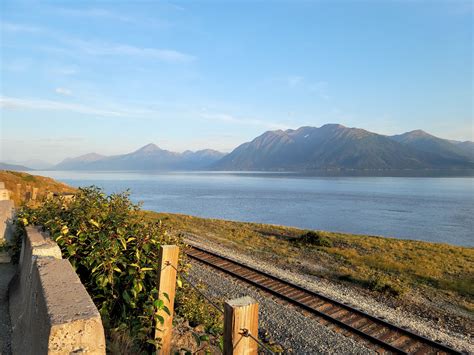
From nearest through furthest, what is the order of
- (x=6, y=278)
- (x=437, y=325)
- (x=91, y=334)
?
(x=91, y=334)
(x=6, y=278)
(x=437, y=325)

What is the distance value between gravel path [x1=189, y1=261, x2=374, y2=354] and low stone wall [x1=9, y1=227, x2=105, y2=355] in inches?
246

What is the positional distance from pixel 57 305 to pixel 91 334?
0.53m

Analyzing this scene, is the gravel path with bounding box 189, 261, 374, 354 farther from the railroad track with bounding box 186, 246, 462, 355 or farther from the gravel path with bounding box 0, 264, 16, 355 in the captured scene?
the gravel path with bounding box 0, 264, 16, 355

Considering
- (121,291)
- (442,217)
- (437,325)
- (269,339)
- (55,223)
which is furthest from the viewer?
(442,217)

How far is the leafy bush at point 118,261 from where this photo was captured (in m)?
4.89

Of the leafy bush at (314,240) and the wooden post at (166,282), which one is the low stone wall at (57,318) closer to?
the wooden post at (166,282)

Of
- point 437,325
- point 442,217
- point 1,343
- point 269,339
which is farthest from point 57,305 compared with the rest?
point 442,217

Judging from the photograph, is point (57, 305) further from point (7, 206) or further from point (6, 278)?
point (7, 206)

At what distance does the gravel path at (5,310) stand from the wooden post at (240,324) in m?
3.93

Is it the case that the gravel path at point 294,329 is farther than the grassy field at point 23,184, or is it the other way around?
the grassy field at point 23,184

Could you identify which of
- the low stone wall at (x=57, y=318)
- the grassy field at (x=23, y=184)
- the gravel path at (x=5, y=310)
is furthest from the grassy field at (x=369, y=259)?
the low stone wall at (x=57, y=318)

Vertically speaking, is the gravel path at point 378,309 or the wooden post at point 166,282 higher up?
the wooden post at point 166,282

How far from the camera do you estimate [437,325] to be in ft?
35.6

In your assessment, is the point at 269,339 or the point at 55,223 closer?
the point at 55,223
